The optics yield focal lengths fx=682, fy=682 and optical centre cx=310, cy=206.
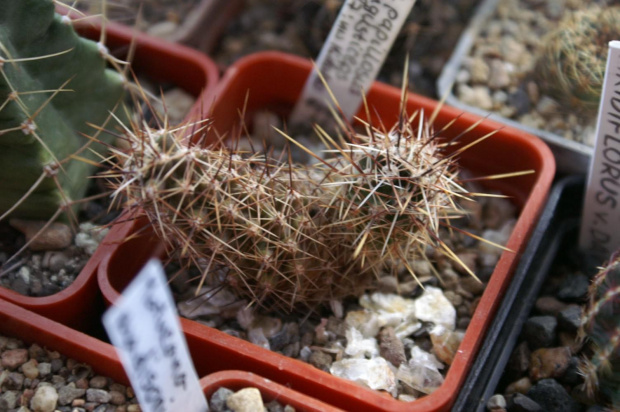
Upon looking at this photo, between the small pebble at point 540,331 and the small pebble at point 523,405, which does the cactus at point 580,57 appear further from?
the small pebble at point 523,405

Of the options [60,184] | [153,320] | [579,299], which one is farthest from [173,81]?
[579,299]

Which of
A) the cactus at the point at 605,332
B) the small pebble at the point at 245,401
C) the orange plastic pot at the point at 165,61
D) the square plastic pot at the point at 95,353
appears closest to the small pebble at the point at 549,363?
the cactus at the point at 605,332

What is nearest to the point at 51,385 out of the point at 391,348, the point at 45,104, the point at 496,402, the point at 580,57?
the point at 45,104

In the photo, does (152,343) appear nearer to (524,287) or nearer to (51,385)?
(51,385)

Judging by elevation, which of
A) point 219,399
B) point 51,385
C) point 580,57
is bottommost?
point 51,385

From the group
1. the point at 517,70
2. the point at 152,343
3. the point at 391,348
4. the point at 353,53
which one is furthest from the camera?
the point at 517,70

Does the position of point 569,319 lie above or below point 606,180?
below

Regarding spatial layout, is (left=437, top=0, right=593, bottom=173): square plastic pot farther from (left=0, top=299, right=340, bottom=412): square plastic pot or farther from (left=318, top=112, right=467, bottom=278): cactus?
(left=0, top=299, right=340, bottom=412): square plastic pot
